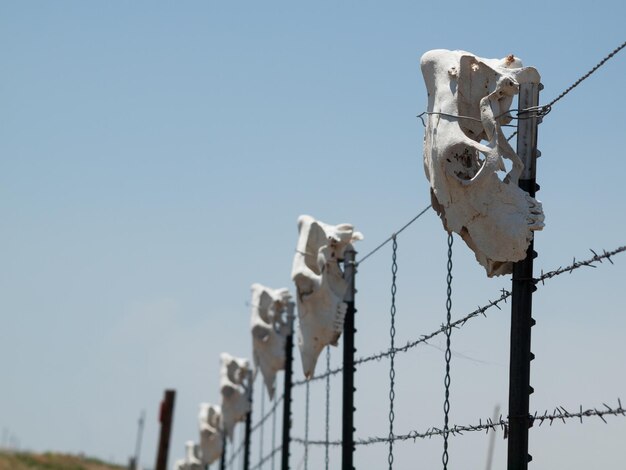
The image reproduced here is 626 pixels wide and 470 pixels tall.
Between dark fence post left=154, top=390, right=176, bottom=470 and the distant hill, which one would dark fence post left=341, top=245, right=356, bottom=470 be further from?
the distant hill

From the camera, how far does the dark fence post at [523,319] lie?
5520 millimetres

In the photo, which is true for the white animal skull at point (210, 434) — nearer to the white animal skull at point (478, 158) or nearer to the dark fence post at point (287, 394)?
the dark fence post at point (287, 394)

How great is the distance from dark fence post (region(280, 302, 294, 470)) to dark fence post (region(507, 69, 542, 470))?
7.54m

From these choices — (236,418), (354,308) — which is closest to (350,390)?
(354,308)

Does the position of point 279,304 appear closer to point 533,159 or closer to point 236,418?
point 236,418

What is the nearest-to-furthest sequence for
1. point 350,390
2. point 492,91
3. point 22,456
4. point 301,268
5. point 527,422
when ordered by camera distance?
1. point 527,422
2. point 492,91
3. point 350,390
4. point 301,268
5. point 22,456

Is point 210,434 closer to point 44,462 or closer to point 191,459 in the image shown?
point 191,459

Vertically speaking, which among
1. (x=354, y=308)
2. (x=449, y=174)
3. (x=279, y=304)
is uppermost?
(x=279, y=304)

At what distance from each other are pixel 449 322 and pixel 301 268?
373 cm

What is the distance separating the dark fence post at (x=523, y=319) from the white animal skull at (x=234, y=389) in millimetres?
11984

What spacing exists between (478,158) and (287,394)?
7597 millimetres

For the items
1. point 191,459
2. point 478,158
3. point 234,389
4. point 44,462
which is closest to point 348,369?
point 478,158

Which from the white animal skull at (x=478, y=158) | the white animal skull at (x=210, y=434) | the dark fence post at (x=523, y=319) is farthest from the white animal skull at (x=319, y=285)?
the white animal skull at (x=210, y=434)

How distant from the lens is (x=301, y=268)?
10.4 meters
